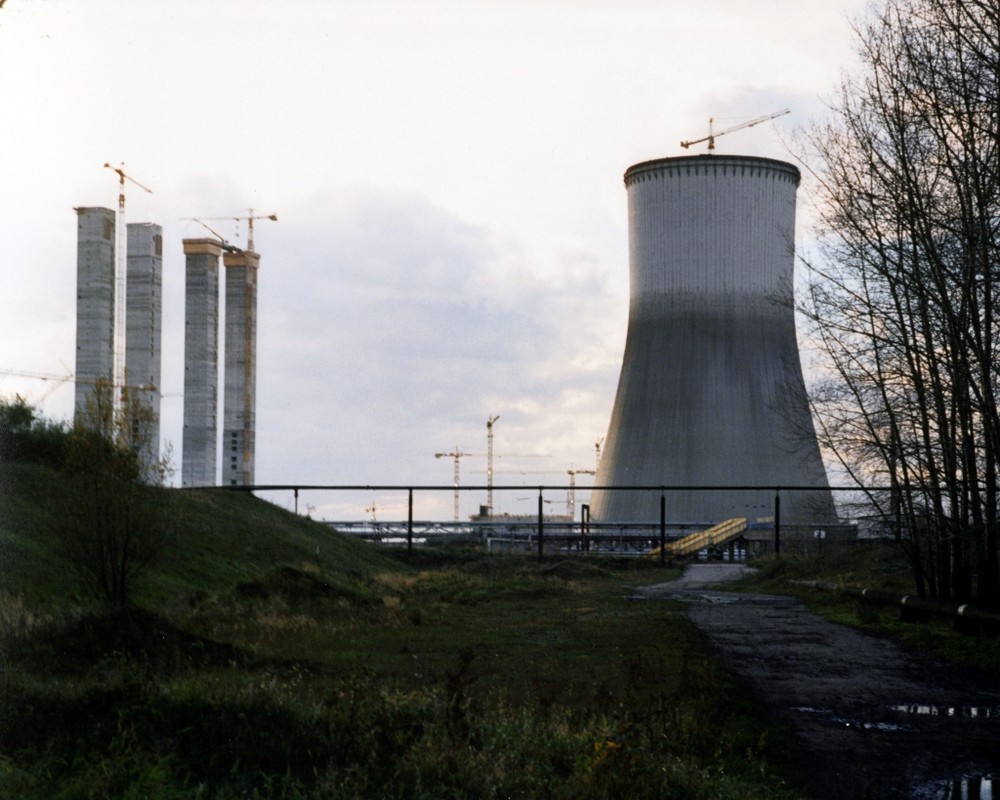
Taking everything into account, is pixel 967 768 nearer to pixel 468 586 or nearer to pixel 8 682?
pixel 8 682

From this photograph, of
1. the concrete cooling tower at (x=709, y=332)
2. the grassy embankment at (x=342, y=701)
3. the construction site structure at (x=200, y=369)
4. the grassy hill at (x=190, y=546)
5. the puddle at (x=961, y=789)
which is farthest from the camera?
the construction site structure at (x=200, y=369)

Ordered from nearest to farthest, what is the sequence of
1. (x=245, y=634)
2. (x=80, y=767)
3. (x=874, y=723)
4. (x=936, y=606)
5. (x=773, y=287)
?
(x=80, y=767) → (x=874, y=723) → (x=245, y=634) → (x=936, y=606) → (x=773, y=287)

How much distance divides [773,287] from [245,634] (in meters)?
21.8

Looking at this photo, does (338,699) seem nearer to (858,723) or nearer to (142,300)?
(858,723)

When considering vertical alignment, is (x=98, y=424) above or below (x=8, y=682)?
above

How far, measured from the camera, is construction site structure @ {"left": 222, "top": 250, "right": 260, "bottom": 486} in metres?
45.0

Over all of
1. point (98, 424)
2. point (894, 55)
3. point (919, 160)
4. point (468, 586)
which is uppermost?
point (894, 55)

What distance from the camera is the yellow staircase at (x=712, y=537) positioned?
32.1 metres

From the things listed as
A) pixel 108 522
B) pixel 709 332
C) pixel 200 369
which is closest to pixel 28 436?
pixel 108 522

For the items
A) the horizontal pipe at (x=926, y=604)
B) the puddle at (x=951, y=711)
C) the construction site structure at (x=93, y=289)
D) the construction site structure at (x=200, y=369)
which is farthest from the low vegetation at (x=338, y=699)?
the construction site structure at (x=200, y=369)

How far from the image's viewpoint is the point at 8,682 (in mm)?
5203

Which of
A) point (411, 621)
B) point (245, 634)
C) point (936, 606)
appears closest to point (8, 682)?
point (245, 634)

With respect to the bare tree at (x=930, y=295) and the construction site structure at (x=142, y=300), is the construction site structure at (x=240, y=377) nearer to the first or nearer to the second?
the construction site structure at (x=142, y=300)

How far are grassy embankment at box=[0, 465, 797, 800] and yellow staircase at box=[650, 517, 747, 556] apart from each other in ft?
63.8
